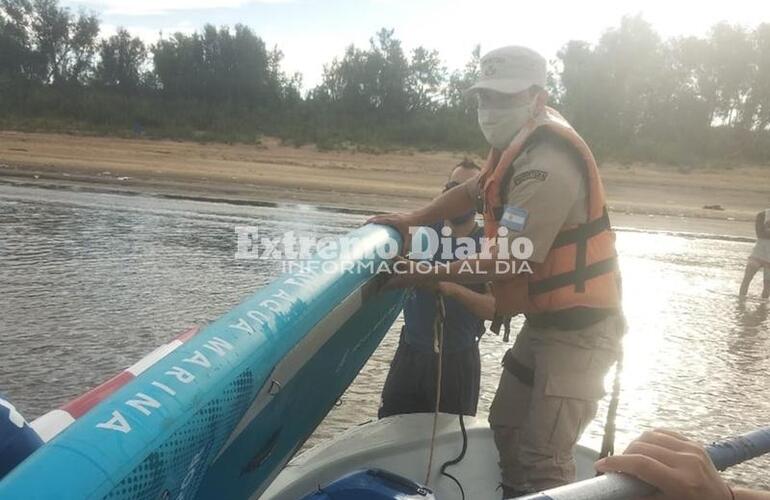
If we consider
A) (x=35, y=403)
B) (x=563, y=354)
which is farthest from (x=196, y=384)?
(x=35, y=403)

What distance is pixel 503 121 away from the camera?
8.77 feet

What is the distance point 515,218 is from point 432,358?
1279 millimetres

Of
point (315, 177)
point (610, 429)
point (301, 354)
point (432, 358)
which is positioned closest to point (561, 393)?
point (610, 429)

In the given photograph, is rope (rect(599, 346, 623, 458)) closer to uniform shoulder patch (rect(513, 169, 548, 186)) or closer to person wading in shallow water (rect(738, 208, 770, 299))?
uniform shoulder patch (rect(513, 169, 548, 186))

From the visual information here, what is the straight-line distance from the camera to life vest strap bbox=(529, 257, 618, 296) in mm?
2488

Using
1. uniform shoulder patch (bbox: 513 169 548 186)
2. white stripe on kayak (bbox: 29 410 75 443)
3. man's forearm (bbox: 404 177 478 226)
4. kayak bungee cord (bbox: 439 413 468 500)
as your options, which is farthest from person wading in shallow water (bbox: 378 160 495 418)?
white stripe on kayak (bbox: 29 410 75 443)

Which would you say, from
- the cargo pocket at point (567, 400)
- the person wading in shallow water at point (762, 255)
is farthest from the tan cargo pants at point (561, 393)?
the person wading in shallow water at point (762, 255)

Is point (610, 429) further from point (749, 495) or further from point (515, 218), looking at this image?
point (749, 495)

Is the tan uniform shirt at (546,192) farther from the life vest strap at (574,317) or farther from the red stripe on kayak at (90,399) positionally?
the red stripe on kayak at (90,399)

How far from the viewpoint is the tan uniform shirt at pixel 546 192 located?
235 centimetres

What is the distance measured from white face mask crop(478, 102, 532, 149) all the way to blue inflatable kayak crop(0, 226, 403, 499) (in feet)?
1.84

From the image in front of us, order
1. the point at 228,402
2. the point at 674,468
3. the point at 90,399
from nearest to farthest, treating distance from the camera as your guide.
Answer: the point at 674,468, the point at 228,402, the point at 90,399

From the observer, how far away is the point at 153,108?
121 feet

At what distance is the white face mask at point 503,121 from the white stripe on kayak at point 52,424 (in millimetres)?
1723
